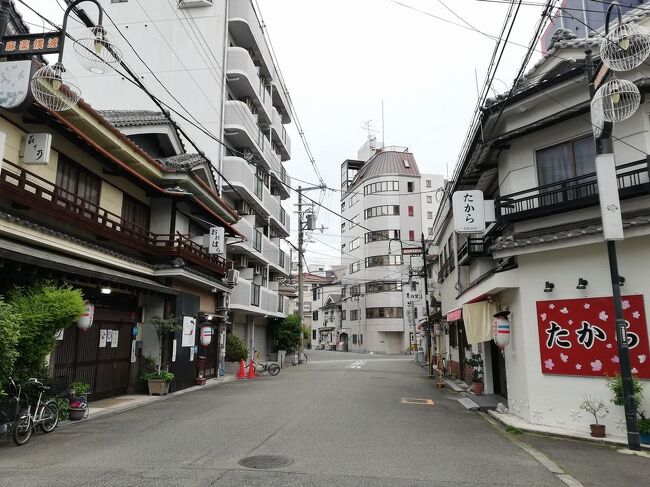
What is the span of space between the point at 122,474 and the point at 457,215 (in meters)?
10.3

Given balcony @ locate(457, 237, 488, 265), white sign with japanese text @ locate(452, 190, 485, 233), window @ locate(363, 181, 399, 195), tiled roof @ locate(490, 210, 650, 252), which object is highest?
window @ locate(363, 181, 399, 195)

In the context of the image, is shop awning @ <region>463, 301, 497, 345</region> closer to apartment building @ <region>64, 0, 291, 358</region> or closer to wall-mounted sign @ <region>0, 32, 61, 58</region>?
wall-mounted sign @ <region>0, 32, 61, 58</region>

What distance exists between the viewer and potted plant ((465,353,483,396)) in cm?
1739

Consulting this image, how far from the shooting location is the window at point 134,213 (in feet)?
58.2

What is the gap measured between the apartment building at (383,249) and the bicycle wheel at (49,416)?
1930 inches

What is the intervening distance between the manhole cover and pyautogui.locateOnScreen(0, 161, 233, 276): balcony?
8.59 meters

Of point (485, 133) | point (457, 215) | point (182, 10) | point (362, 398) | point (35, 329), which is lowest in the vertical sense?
point (362, 398)

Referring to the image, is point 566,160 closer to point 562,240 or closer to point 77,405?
point 562,240

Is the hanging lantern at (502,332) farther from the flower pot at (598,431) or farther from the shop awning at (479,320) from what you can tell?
the flower pot at (598,431)

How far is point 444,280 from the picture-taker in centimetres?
2762

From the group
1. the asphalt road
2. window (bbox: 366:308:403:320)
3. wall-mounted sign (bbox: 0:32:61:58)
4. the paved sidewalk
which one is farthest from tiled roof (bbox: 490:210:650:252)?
window (bbox: 366:308:403:320)

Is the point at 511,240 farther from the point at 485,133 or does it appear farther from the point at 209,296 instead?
the point at 209,296

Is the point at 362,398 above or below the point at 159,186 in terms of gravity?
below

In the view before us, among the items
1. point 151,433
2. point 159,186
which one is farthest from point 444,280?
point 151,433
